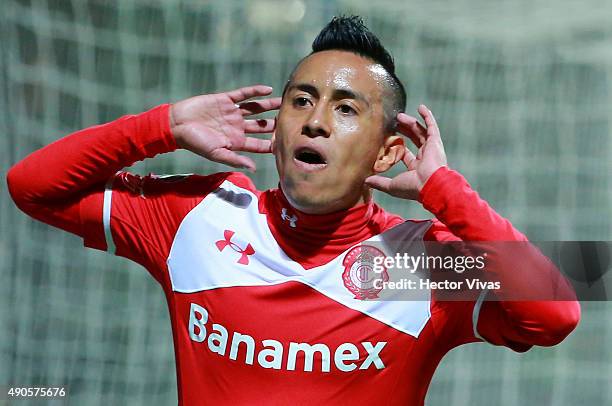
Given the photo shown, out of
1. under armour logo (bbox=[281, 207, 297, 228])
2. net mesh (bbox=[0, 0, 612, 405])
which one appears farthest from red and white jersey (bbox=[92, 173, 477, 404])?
net mesh (bbox=[0, 0, 612, 405])

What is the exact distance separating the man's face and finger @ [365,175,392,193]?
0.02 m

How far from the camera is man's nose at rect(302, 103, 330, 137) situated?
207 cm

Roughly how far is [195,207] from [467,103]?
6.01 ft

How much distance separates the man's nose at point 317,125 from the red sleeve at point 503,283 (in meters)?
0.25

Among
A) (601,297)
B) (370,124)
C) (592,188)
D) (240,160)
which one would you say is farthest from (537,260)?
(592,188)

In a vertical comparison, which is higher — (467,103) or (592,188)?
(467,103)

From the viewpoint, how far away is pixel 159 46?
11.6 ft

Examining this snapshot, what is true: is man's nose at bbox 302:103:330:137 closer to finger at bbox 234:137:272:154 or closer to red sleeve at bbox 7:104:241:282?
finger at bbox 234:137:272:154

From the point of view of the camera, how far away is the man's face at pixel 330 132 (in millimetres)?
2078

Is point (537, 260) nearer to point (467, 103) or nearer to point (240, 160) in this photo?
point (240, 160)

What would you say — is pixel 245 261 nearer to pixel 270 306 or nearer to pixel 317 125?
pixel 270 306

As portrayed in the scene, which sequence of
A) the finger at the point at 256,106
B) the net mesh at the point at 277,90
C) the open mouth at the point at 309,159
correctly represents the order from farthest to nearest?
the net mesh at the point at 277,90
the finger at the point at 256,106
the open mouth at the point at 309,159

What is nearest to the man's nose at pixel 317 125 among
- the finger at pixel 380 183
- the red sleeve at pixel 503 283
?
the finger at pixel 380 183

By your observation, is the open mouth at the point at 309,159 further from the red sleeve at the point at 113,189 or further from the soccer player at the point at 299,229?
the red sleeve at the point at 113,189
